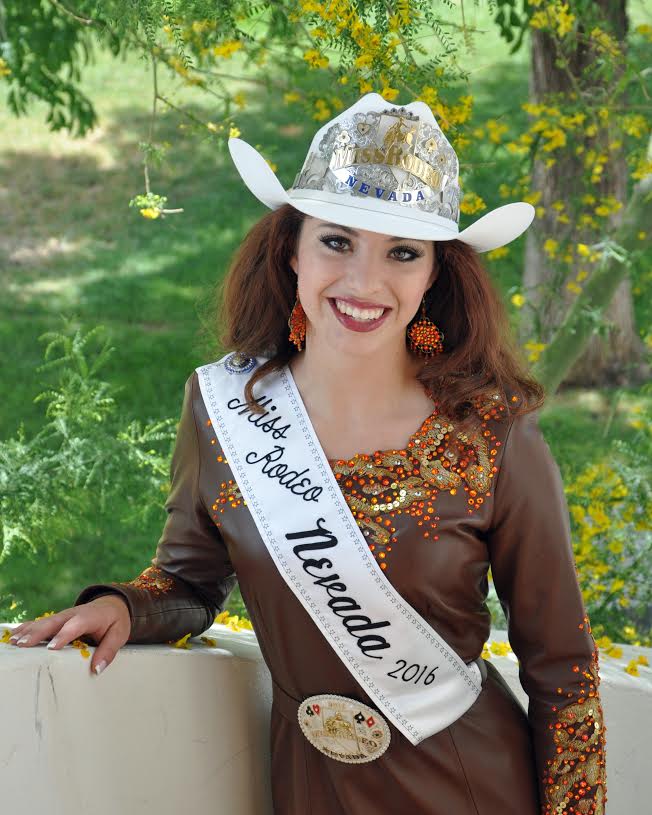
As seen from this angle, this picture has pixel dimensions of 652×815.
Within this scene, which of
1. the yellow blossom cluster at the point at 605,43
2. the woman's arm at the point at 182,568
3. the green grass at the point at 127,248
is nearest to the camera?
the woman's arm at the point at 182,568

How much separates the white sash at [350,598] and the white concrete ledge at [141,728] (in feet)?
1.01

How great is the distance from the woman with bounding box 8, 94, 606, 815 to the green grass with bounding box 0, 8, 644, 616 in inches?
99.2

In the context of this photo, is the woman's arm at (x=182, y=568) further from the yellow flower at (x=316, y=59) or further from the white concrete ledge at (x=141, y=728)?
the yellow flower at (x=316, y=59)

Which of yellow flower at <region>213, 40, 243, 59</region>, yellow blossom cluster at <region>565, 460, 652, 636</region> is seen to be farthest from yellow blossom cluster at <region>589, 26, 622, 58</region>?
yellow blossom cluster at <region>565, 460, 652, 636</region>

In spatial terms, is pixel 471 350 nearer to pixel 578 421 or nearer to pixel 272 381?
pixel 272 381

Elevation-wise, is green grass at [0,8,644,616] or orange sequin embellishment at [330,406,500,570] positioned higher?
orange sequin embellishment at [330,406,500,570]

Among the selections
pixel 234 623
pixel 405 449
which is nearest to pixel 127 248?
pixel 234 623

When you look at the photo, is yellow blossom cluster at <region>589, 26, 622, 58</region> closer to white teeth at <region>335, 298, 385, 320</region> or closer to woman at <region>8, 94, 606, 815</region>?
woman at <region>8, 94, 606, 815</region>

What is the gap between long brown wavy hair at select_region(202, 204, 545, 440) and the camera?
1.80 m

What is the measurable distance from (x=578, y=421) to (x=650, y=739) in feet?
11.0

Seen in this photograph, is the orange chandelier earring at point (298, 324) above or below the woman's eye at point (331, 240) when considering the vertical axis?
below

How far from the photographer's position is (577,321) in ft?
11.7

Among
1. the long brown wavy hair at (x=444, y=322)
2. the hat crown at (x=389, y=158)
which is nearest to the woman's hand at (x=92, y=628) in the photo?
the long brown wavy hair at (x=444, y=322)

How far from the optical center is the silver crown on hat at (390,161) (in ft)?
5.70
